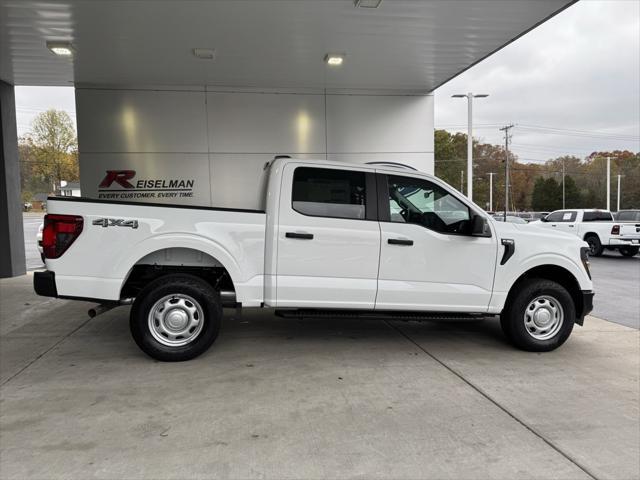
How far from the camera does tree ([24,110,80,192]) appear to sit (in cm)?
5906

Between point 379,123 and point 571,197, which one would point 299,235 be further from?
point 571,197

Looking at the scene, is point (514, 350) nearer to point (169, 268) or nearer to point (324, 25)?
point (169, 268)

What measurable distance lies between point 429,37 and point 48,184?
6314 cm

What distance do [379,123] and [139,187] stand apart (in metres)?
5.51

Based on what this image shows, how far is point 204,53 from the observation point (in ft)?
26.5

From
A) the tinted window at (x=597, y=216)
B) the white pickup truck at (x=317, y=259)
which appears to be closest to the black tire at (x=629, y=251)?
the tinted window at (x=597, y=216)

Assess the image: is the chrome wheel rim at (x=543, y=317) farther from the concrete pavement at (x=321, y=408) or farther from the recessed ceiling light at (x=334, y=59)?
the recessed ceiling light at (x=334, y=59)

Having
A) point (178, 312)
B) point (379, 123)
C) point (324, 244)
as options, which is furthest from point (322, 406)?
point (379, 123)

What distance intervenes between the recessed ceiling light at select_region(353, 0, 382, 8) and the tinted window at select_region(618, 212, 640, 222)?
16123 mm

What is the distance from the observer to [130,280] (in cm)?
522

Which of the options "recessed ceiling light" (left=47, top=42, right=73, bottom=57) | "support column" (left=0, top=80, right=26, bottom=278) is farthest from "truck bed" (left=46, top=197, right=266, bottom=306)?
"support column" (left=0, top=80, right=26, bottom=278)

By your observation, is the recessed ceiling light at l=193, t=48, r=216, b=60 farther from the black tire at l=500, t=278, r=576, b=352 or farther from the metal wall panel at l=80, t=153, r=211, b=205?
the black tire at l=500, t=278, r=576, b=352

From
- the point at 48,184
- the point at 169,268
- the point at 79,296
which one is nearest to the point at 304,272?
the point at 169,268

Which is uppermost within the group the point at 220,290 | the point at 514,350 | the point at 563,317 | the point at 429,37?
the point at 429,37
